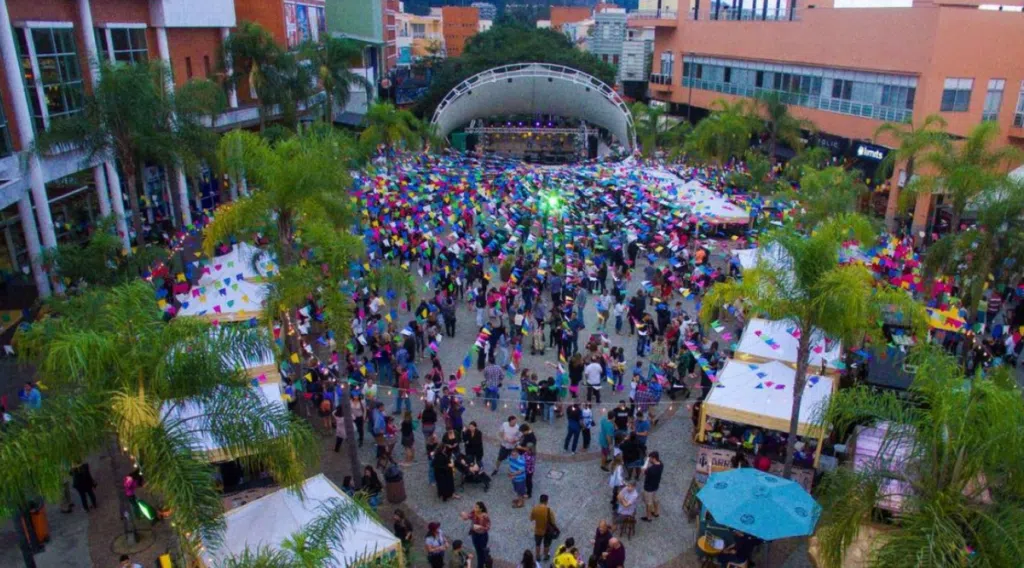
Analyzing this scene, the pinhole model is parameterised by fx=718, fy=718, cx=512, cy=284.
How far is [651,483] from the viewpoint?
1073 centimetres

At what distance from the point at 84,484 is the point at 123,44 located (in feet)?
60.6

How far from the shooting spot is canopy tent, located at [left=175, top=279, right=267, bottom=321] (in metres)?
14.8

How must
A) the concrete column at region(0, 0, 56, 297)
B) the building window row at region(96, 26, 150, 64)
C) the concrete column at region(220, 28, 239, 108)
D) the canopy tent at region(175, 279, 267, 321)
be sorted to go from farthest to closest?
the concrete column at region(220, 28, 239, 108) → the building window row at region(96, 26, 150, 64) → the concrete column at region(0, 0, 56, 297) → the canopy tent at region(175, 279, 267, 321)

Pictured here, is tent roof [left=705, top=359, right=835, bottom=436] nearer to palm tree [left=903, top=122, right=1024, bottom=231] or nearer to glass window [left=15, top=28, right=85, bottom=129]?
palm tree [left=903, top=122, right=1024, bottom=231]

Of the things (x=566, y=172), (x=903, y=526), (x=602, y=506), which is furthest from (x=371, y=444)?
(x=566, y=172)

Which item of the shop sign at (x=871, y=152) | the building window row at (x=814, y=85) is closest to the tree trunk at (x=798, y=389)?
the building window row at (x=814, y=85)

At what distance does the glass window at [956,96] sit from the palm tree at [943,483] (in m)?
26.0

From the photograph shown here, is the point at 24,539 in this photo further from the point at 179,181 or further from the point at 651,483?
the point at 179,181

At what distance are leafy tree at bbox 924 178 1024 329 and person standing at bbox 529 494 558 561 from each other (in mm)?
11301

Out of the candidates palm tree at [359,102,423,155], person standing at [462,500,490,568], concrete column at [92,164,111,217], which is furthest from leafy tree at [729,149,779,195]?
concrete column at [92,164,111,217]

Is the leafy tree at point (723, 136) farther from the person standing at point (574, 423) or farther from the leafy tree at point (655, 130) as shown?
the person standing at point (574, 423)

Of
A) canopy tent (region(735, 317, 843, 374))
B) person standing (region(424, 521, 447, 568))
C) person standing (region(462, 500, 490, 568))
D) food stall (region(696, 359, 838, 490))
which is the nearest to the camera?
person standing (region(424, 521, 447, 568))

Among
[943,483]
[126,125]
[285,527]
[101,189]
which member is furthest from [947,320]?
[101,189]

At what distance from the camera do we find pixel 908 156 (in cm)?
2311
